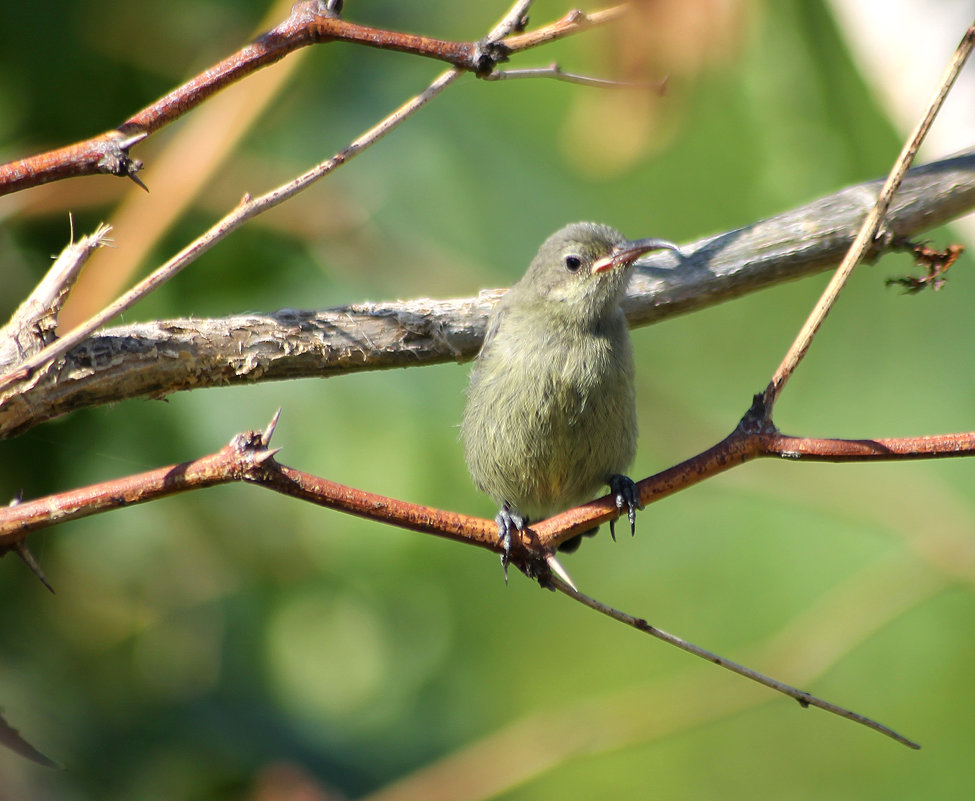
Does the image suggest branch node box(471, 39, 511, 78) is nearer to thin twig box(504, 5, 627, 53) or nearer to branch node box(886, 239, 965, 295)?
thin twig box(504, 5, 627, 53)

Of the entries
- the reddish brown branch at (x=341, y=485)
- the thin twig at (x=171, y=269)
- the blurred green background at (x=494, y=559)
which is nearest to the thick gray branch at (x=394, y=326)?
the thin twig at (x=171, y=269)

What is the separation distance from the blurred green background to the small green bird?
1.79 meters

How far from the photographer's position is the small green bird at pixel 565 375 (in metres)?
3.35

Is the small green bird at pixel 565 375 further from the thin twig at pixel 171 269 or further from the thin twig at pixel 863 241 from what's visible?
the thin twig at pixel 171 269

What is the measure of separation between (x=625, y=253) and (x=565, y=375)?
0.46m

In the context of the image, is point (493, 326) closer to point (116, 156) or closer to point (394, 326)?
point (394, 326)

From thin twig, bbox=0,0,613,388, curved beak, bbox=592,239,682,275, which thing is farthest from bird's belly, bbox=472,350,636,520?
thin twig, bbox=0,0,613,388

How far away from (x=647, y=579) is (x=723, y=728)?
85 cm

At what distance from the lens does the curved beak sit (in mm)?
3289

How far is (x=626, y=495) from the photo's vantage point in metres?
2.85

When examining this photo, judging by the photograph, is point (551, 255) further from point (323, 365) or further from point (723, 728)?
point (723, 728)

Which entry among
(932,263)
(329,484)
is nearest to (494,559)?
(932,263)

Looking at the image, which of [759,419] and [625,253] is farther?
[625,253]

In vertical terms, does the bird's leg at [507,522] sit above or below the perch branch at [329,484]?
above
